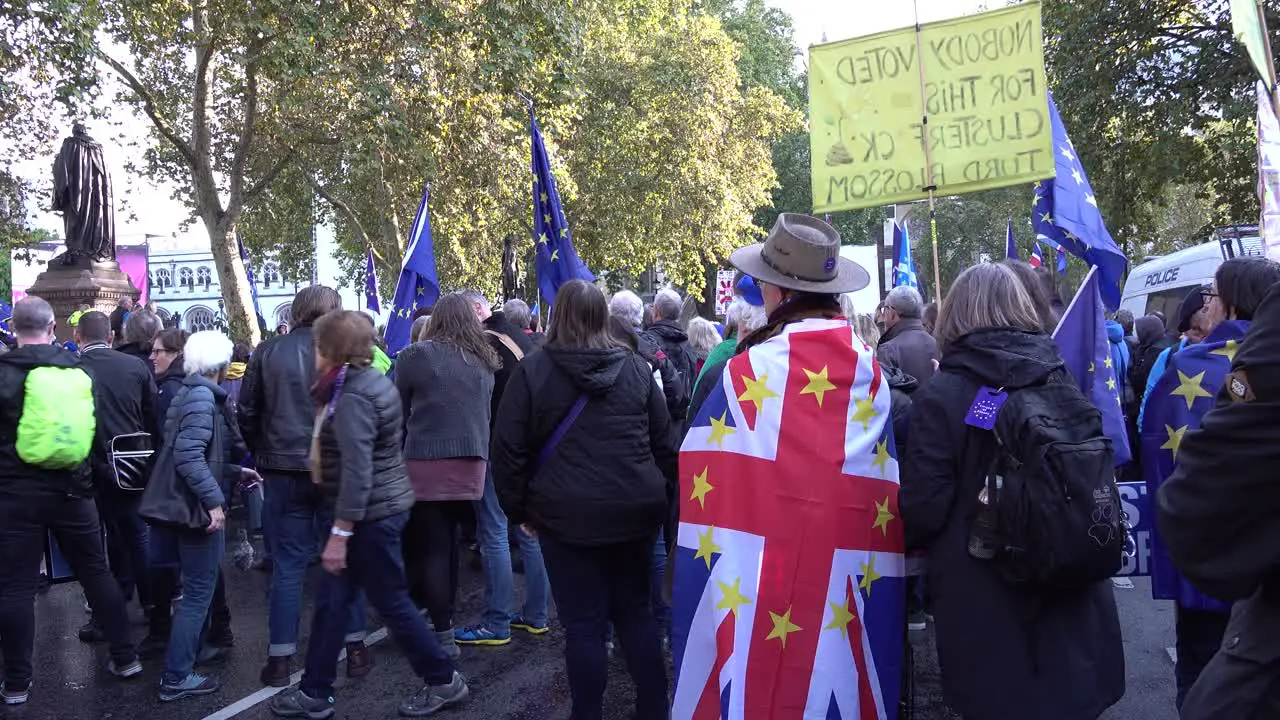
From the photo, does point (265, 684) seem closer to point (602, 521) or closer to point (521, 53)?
point (602, 521)

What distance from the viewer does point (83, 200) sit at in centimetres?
1121

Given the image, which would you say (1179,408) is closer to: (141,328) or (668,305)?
(668,305)

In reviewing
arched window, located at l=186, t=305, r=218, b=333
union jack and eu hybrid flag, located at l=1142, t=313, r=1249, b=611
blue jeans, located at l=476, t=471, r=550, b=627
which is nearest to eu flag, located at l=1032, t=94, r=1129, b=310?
union jack and eu hybrid flag, located at l=1142, t=313, r=1249, b=611

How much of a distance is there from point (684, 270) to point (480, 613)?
21.8 metres

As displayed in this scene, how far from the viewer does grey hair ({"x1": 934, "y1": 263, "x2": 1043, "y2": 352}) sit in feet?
9.39

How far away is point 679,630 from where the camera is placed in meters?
3.03

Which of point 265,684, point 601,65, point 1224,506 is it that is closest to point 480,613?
point 265,684

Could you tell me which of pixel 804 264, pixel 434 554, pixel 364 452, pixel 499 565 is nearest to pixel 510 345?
pixel 499 565

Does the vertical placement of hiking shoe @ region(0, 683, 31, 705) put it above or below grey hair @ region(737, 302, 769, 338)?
below

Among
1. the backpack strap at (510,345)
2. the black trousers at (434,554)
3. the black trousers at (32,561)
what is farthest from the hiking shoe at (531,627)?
the black trousers at (32,561)

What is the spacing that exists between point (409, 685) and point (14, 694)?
5.87 feet

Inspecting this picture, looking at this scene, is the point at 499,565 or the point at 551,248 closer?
the point at 499,565

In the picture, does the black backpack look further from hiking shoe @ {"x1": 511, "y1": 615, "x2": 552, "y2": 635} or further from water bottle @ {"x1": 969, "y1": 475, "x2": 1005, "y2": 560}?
hiking shoe @ {"x1": 511, "y1": 615, "x2": 552, "y2": 635}

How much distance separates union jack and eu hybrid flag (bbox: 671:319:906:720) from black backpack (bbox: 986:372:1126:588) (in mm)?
409
